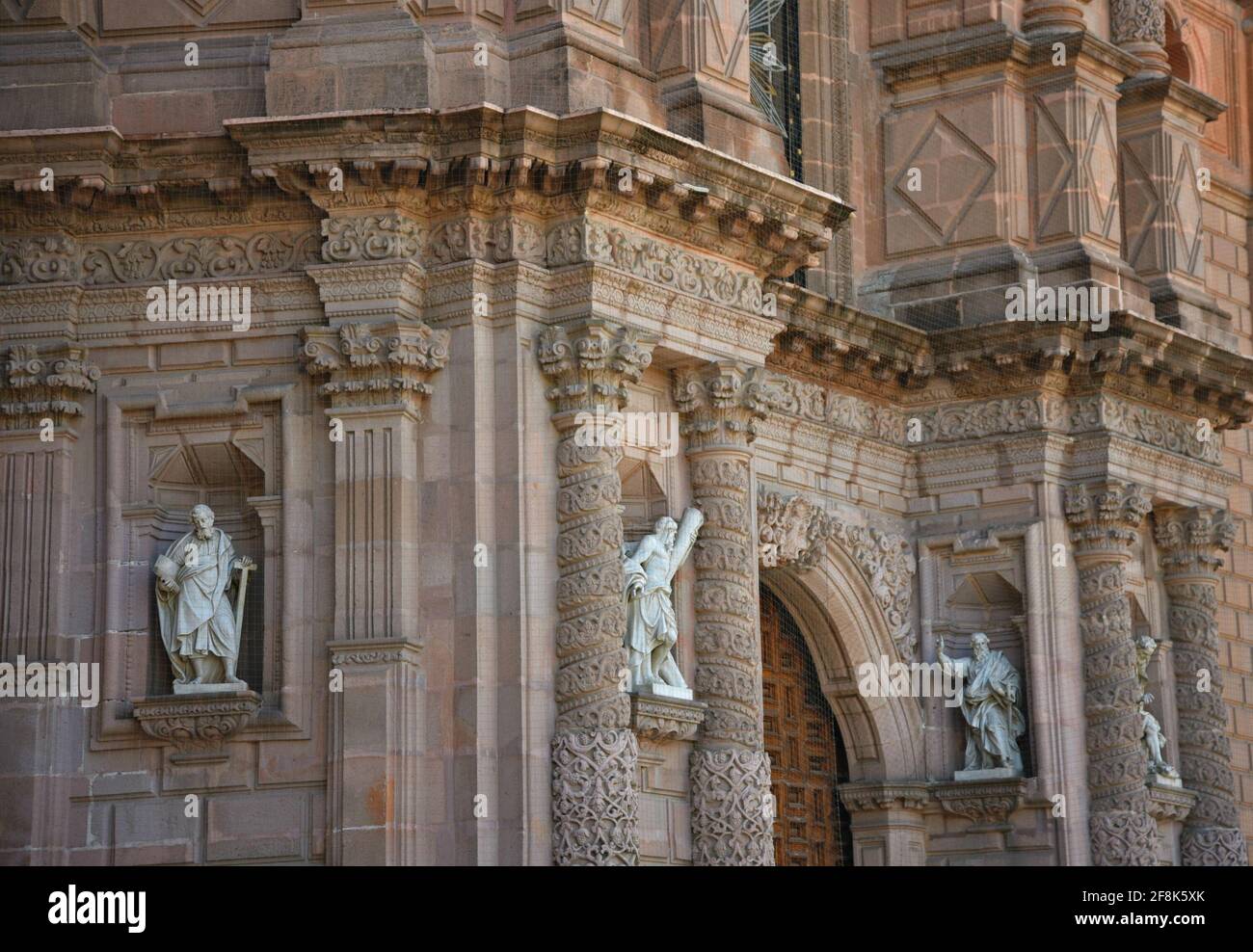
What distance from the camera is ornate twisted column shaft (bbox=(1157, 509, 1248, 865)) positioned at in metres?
31.3

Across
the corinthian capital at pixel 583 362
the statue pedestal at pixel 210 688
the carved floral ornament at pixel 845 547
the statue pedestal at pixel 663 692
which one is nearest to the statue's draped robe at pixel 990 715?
the carved floral ornament at pixel 845 547

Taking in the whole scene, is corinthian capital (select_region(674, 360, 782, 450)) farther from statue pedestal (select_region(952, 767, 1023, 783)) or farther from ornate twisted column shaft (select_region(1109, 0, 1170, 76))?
ornate twisted column shaft (select_region(1109, 0, 1170, 76))

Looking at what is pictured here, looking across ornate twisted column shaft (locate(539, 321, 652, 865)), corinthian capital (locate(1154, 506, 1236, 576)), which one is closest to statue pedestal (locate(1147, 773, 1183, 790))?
corinthian capital (locate(1154, 506, 1236, 576))

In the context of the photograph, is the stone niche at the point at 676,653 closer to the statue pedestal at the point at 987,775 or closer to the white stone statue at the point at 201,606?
the white stone statue at the point at 201,606

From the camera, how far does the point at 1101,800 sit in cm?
2942

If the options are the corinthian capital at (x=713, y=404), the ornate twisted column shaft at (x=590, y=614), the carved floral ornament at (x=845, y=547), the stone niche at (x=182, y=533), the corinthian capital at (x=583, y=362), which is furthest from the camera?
the carved floral ornament at (x=845, y=547)

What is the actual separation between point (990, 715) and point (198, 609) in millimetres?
9022

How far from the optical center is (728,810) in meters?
24.9

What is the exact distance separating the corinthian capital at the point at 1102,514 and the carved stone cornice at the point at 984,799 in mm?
2551

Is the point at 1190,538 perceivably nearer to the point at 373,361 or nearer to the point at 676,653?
the point at 676,653

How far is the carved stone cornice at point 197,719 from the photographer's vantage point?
936 inches

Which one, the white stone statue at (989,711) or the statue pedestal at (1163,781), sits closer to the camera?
the white stone statue at (989,711)

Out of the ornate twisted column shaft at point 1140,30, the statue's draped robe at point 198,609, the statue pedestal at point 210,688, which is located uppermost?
the ornate twisted column shaft at point 1140,30

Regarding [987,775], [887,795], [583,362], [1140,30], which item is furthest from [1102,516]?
[583,362]
